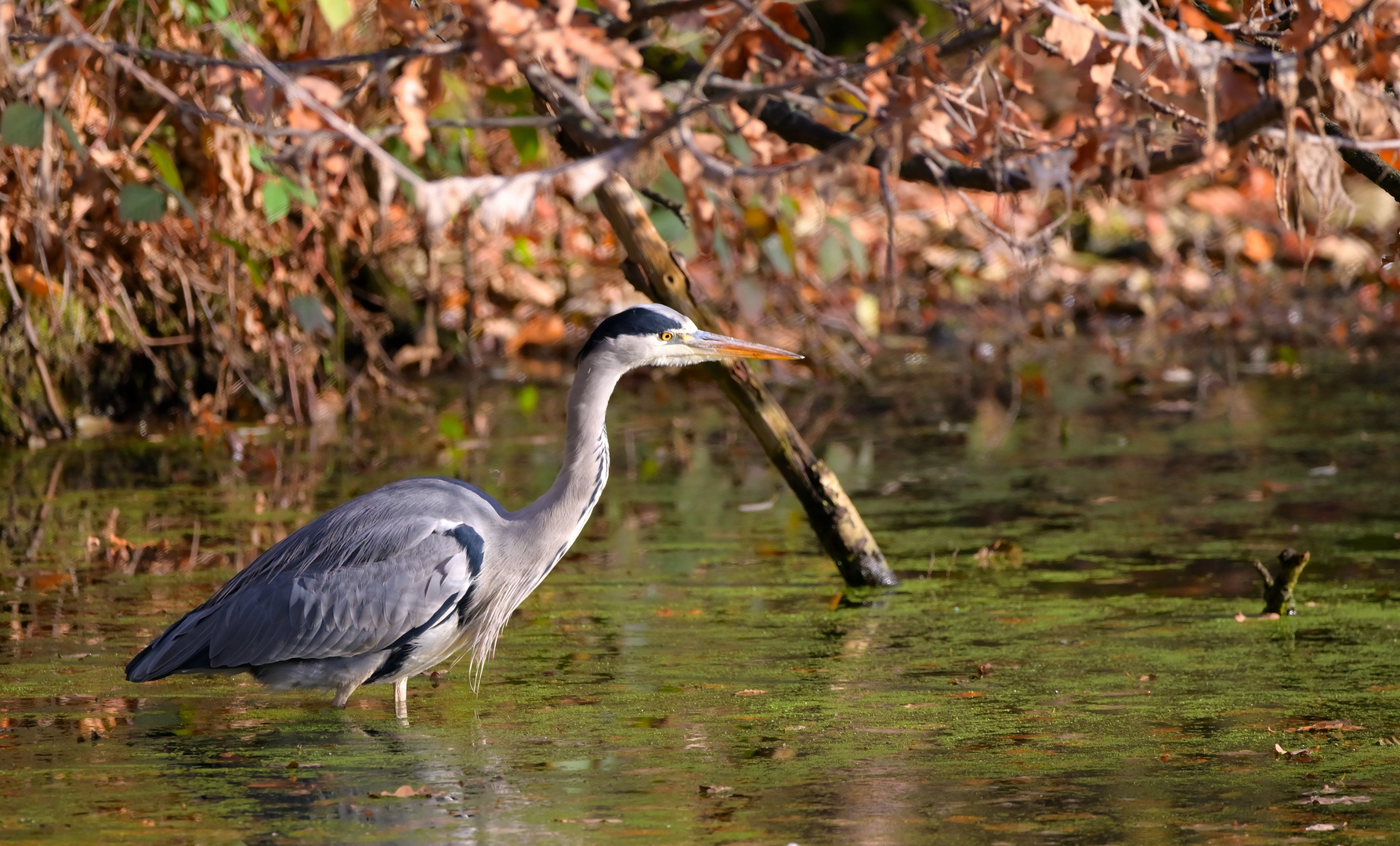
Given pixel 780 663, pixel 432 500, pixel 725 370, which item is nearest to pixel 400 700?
pixel 432 500

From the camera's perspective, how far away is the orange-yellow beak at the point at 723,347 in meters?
5.48

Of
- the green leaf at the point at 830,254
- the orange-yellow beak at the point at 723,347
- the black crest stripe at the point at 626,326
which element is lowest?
the orange-yellow beak at the point at 723,347

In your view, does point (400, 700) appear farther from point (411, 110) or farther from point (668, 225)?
point (668, 225)

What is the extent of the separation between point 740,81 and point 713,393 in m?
6.91

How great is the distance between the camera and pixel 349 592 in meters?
5.12

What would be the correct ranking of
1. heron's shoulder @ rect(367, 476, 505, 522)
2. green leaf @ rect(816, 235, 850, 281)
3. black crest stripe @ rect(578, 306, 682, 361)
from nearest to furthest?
heron's shoulder @ rect(367, 476, 505, 522), black crest stripe @ rect(578, 306, 682, 361), green leaf @ rect(816, 235, 850, 281)

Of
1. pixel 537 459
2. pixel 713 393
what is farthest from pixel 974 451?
pixel 713 393

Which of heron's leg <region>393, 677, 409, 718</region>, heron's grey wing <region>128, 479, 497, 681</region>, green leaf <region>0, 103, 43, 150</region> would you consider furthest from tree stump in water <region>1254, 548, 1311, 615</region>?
green leaf <region>0, 103, 43, 150</region>

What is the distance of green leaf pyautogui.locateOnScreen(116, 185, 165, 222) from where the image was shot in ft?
23.5

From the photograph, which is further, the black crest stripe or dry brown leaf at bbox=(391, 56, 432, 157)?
the black crest stripe

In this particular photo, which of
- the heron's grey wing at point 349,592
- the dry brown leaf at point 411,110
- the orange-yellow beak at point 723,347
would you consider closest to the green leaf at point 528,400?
the orange-yellow beak at point 723,347

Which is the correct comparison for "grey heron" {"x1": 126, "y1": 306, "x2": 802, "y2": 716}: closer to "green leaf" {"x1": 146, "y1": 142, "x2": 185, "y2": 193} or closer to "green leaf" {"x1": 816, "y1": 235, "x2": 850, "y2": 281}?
"green leaf" {"x1": 816, "y1": 235, "x2": 850, "y2": 281}

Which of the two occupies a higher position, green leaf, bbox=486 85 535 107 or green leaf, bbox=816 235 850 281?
green leaf, bbox=486 85 535 107

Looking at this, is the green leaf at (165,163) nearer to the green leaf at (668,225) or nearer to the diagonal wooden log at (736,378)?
the green leaf at (668,225)
